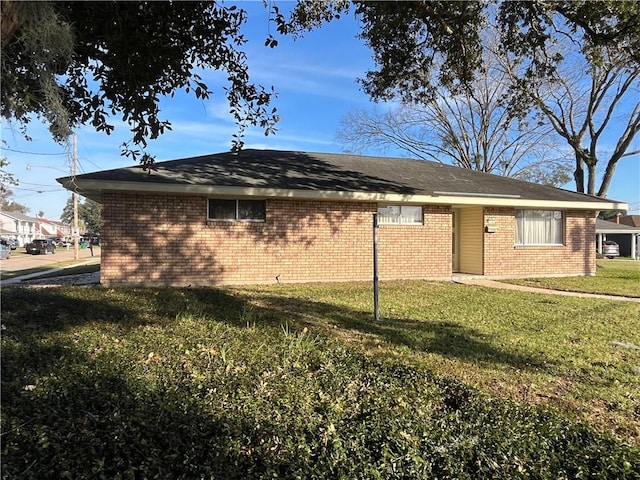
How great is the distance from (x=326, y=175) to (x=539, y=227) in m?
7.44

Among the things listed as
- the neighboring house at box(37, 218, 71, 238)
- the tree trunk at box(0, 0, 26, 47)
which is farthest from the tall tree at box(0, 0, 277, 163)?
the neighboring house at box(37, 218, 71, 238)

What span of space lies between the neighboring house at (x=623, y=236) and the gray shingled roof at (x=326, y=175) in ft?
97.4

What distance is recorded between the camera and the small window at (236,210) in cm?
1182

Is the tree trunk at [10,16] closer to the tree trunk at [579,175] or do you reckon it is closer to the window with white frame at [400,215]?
the window with white frame at [400,215]

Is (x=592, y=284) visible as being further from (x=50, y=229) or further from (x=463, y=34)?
(x=50, y=229)

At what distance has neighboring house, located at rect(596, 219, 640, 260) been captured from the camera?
134 feet

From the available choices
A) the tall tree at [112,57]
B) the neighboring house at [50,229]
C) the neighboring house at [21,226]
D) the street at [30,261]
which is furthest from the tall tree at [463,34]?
the neighboring house at [50,229]

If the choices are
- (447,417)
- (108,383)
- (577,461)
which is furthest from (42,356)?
(577,461)

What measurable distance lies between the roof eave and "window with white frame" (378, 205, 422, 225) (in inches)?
14.6

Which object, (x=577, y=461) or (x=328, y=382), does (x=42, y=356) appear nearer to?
(x=328, y=382)

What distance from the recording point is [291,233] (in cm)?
1241

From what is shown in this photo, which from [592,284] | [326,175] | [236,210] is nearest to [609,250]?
[592,284]

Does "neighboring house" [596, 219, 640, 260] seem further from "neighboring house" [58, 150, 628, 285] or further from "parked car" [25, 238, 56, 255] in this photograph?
"parked car" [25, 238, 56, 255]

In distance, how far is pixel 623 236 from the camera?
48.8 meters
